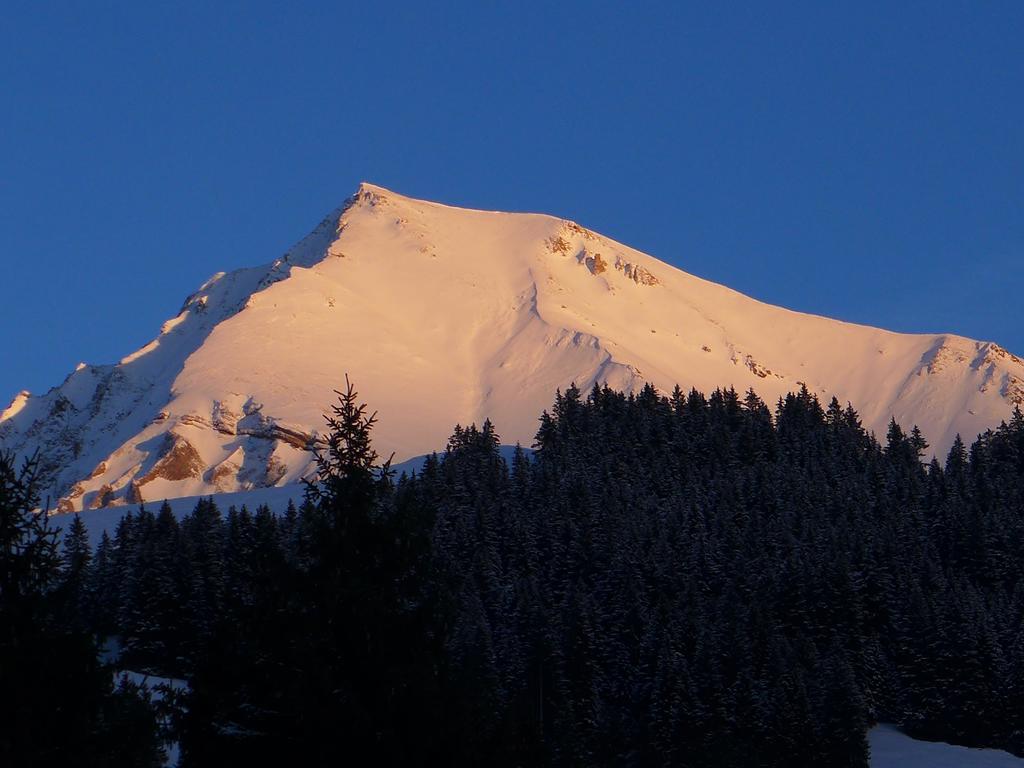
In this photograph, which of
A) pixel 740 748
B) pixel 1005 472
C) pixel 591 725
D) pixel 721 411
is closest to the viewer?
pixel 740 748

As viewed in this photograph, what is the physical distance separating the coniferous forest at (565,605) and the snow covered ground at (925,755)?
8.75 ft

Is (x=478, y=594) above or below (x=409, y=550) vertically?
above

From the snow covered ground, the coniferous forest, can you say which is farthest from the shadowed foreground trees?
the snow covered ground

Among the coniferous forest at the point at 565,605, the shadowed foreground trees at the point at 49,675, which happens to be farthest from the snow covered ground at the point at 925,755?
the shadowed foreground trees at the point at 49,675

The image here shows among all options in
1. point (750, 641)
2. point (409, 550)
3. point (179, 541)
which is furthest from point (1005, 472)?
point (409, 550)

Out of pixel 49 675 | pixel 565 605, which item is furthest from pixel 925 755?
pixel 49 675

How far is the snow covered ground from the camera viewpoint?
78062mm

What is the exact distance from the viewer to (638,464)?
472 ft

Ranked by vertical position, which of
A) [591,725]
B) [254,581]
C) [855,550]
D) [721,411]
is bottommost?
[254,581]

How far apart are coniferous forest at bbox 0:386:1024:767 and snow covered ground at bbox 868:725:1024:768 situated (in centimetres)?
267

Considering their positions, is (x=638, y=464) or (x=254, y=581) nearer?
(x=254, y=581)

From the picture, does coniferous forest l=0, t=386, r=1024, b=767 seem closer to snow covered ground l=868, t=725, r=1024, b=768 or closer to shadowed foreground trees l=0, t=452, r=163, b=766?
shadowed foreground trees l=0, t=452, r=163, b=766

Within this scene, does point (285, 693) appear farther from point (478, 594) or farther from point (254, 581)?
point (478, 594)

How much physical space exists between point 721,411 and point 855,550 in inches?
2306
